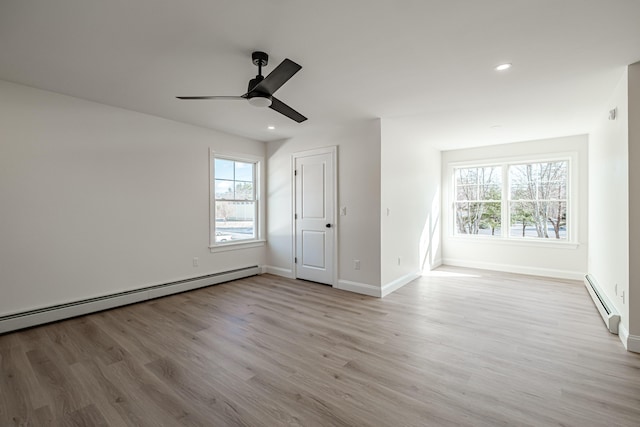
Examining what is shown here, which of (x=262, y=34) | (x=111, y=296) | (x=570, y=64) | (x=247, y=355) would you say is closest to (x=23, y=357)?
(x=111, y=296)

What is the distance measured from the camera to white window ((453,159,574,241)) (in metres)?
5.35

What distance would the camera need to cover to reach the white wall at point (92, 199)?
120 inches

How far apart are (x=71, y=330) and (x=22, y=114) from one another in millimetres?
2292

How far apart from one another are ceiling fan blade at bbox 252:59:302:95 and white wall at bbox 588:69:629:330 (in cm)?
297

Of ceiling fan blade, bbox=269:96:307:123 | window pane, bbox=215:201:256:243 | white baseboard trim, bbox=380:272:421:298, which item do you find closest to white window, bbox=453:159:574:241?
white baseboard trim, bbox=380:272:421:298

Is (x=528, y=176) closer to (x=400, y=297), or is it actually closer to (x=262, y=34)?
(x=400, y=297)

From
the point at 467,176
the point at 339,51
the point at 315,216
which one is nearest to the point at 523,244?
the point at 467,176

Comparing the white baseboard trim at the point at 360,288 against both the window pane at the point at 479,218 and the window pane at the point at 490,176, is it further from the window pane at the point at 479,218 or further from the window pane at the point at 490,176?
the window pane at the point at 490,176

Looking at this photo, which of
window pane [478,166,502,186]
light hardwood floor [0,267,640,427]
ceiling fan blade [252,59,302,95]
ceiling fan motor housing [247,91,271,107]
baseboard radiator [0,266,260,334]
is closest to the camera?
light hardwood floor [0,267,640,427]

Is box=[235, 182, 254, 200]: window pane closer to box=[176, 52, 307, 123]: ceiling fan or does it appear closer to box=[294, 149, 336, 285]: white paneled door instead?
box=[294, 149, 336, 285]: white paneled door

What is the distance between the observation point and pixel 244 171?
5.42m

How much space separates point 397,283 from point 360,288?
0.64 m

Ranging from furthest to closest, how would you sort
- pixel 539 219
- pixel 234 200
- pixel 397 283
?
pixel 539 219
pixel 234 200
pixel 397 283

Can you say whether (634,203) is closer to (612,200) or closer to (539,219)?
(612,200)
